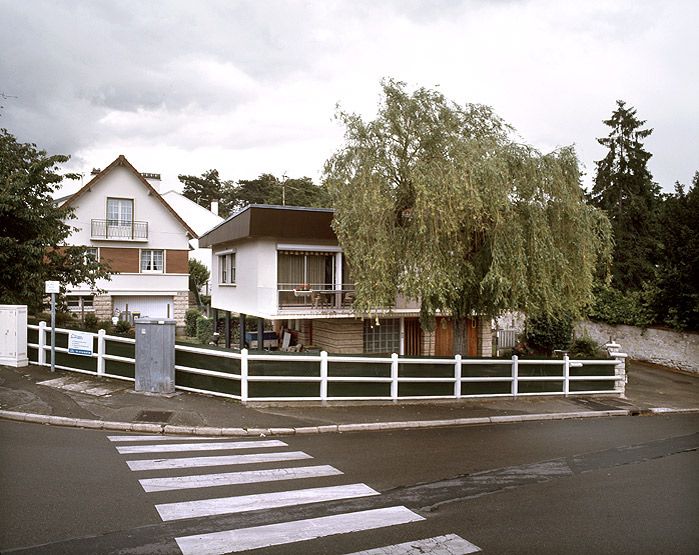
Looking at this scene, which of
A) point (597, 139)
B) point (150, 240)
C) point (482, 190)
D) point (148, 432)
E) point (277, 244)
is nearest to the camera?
point (148, 432)

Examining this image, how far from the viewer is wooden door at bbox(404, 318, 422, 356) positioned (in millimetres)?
21266

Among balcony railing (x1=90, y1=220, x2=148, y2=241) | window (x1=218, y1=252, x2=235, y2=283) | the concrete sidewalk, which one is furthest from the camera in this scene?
balcony railing (x1=90, y1=220, x2=148, y2=241)

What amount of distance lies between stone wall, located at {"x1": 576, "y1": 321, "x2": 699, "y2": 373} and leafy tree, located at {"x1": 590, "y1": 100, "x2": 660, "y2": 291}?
781 cm

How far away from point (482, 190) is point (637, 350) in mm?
19089

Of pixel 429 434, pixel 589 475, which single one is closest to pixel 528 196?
pixel 429 434

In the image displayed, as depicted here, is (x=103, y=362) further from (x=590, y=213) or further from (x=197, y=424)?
(x=590, y=213)

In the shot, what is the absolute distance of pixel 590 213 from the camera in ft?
47.1

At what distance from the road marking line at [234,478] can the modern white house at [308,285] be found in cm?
956

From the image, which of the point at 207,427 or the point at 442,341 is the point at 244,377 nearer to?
the point at 207,427

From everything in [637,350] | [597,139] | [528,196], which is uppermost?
[597,139]

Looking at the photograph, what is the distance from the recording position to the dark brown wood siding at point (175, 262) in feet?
110

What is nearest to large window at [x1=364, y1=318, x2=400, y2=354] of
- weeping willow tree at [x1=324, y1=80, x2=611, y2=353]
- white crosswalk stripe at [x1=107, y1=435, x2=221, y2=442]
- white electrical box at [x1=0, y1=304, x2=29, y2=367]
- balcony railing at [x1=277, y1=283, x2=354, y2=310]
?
balcony railing at [x1=277, y1=283, x2=354, y2=310]

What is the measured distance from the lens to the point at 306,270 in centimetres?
1931

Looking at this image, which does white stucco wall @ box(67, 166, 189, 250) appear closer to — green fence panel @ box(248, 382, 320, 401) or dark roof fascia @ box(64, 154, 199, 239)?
dark roof fascia @ box(64, 154, 199, 239)
